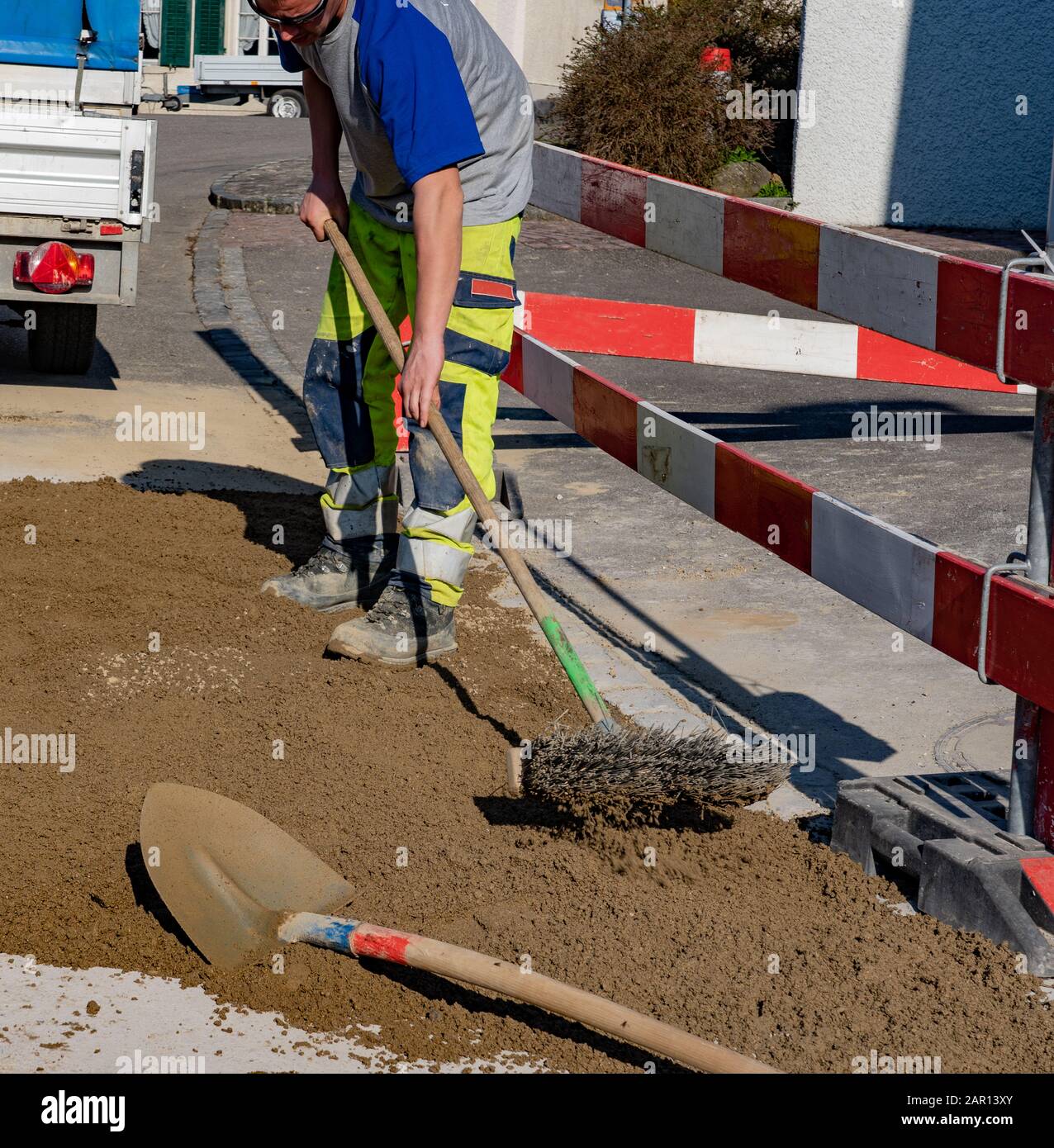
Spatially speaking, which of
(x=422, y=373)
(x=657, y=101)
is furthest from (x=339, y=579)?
(x=657, y=101)

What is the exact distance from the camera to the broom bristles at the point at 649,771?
2926mm

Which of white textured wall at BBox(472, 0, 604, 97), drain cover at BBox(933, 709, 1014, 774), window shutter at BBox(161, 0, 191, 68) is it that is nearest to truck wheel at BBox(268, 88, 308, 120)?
white textured wall at BBox(472, 0, 604, 97)

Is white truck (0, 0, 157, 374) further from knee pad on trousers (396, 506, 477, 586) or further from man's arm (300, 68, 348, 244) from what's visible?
knee pad on trousers (396, 506, 477, 586)

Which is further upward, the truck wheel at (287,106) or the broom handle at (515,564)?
the truck wheel at (287,106)

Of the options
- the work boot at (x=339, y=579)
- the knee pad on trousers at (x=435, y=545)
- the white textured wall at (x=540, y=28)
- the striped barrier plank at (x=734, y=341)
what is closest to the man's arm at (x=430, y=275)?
the knee pad on trousers at (x=435, y=545)

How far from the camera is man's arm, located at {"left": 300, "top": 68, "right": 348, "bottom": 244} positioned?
14.1ft

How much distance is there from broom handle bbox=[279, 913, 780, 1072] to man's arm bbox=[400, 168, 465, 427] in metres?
1.42

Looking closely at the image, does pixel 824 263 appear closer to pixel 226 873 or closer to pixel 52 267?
pixel 226 873

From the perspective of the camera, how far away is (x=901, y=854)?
2.90 meters

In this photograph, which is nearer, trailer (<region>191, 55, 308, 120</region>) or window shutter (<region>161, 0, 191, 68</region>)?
trailer (<region>191, 55, 308, 120</region>)

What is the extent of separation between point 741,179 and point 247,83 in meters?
15.2

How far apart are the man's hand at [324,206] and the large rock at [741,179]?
1167 centimetres

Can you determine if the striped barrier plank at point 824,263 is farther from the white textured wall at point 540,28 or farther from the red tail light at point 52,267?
the white textured wall at point 540,28
